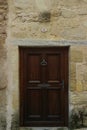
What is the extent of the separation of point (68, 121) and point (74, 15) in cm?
213

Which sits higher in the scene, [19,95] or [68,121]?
[19,95]

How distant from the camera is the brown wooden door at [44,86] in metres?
7.19

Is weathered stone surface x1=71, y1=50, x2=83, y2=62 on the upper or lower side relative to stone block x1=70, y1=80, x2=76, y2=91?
upper

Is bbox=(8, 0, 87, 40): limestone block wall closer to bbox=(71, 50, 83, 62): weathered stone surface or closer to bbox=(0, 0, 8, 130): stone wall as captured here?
bbox=(0, 0, 8, 130): stone wall

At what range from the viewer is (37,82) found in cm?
724

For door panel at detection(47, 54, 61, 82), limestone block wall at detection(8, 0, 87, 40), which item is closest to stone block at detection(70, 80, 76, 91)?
door panel at detection(47, 54, 61, 82)

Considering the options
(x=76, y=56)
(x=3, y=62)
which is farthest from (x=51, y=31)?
(x=3, y=62)

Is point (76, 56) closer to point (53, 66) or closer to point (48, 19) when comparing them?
point (53, 66)

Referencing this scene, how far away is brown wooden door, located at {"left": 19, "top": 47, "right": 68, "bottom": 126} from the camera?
23.6ft

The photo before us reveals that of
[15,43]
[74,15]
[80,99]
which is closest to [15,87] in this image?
[15,43]

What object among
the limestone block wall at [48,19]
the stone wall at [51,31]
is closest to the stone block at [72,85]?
the stone wall at [51,31]

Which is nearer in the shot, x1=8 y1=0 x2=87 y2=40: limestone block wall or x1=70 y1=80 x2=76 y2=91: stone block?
x1=8 y1=0 x2=87 y2=40: limestone block wall

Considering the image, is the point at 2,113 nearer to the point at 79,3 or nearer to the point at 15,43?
the point at 15,43

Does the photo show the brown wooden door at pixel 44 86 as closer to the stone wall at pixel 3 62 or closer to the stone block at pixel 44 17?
the stone wall at pixel 3 62
